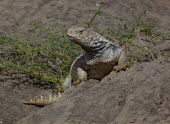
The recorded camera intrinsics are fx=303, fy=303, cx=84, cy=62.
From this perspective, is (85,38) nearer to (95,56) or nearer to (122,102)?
(95,56)

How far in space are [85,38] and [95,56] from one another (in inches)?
12.5

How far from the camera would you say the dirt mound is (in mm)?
2975

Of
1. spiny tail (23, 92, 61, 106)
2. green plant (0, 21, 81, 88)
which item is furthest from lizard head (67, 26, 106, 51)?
green plant (0, 21, 81, 88)

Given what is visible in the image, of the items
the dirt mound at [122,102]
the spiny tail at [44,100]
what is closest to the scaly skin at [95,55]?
the dirt mound at [122,102]

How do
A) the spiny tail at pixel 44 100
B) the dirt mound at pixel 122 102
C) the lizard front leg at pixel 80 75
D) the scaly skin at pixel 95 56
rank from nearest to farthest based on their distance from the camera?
the dirt mound at pixel 122 102 → the scaly skin at pixel 95 56 → the lizard front leg at pixel 80 75 → the spiny tail at pixel 44 100

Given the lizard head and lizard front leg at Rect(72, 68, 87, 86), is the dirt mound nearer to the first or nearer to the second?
lizard front leg at Rect(72, 68, 87, 86)

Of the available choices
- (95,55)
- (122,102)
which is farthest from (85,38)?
(122,102)

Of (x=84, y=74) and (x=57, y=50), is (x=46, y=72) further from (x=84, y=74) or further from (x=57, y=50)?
(x=84, y=74)

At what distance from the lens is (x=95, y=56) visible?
457cm

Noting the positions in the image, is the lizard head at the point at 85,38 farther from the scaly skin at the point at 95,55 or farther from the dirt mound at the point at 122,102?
the dirt mound at the point at 122,102

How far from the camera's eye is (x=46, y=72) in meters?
6.38

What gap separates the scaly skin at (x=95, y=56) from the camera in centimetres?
441

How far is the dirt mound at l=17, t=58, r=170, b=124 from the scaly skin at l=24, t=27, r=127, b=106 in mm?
351

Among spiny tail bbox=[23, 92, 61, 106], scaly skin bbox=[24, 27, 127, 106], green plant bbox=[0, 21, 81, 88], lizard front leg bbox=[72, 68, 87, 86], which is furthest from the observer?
green plant bbox=[0, 21, 81, 88]
